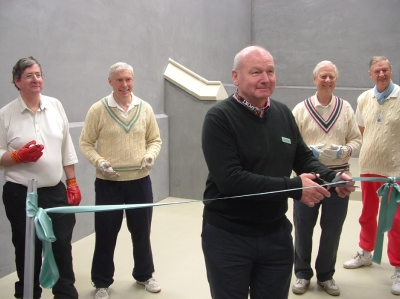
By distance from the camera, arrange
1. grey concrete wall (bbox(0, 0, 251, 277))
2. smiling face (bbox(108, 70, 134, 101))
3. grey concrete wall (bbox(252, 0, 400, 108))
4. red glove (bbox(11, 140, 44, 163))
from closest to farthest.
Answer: red glove (bbox(11, 140, 44, 163)), smiling face (bbox(108, 70, 134, 101)), grey concrete wall (bbox(0, 0, 251, 277)), grey concrete wall (bbox(252, 0, 400, 108))

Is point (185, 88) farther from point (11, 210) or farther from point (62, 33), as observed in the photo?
point (11, 210)

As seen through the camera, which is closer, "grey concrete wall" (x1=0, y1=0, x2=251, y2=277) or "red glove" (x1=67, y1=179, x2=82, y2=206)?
"red glove" (x1=67, y1=179, x2=82, y2=206)

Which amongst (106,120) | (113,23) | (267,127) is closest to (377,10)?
(113,23)

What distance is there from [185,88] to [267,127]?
13.2 ft

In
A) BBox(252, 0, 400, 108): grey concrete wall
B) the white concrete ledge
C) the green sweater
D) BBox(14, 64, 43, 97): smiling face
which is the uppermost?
BBox(252, 0, 400, 108): grey concrete wall

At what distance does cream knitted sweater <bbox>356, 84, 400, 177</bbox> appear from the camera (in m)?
3.54

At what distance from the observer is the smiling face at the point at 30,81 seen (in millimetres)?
2775

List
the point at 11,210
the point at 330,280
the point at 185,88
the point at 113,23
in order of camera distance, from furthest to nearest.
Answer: the point at 185,88, the point at 113,23, the point at 330,280, the point at 11,210

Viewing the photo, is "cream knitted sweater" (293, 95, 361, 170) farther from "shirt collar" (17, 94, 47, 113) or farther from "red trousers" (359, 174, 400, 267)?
"shirt collar" (17, 94, 47, 113)

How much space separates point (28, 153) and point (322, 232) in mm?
2081

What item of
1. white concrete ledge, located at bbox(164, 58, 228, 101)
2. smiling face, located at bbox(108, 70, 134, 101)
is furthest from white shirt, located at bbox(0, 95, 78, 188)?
white concrete ledge, located at bbox(164, 58, 228, 101)

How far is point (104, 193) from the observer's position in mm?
3264

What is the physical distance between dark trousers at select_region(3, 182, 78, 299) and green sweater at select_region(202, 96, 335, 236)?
1203 mm

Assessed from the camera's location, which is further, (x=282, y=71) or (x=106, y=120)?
(x=282, y=71)
